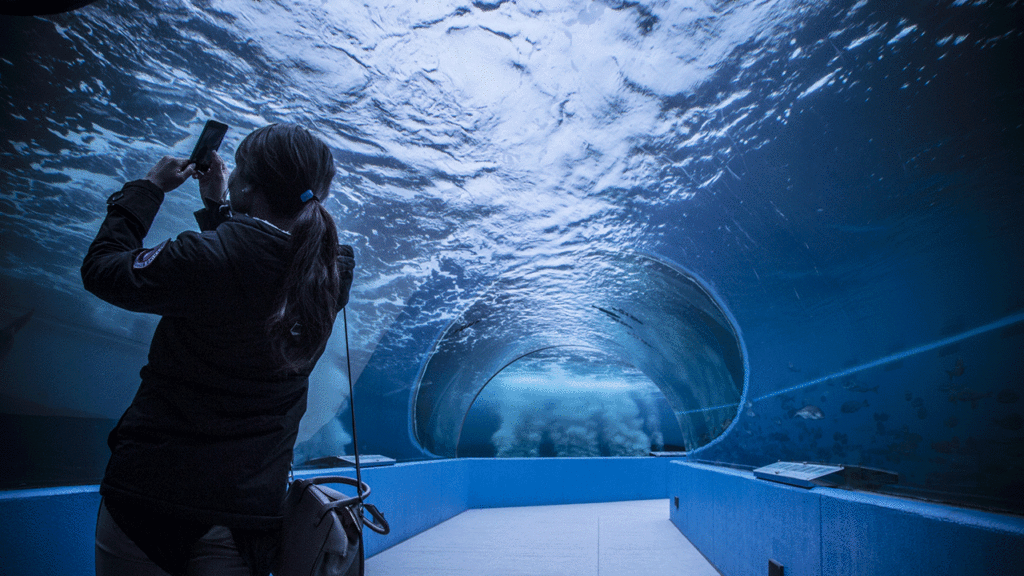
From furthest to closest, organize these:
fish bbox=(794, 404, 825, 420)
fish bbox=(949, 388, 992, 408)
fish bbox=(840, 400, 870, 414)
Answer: fish bbox=(794, 404, 825, 420), fish bbox=(840, 400, 870, 414), fish bbox=(949, 388, 992, 408)

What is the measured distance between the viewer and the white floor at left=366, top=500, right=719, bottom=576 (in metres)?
5.72

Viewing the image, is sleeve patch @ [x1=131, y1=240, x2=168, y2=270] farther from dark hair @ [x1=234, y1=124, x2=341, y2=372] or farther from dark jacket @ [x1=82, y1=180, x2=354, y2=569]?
dark hair @ [x1=234, y1=124, x2=341, y2=372]

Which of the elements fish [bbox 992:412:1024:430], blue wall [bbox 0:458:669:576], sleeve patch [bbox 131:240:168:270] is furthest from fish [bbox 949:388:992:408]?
blue wall [bbox 0:458:669:576]

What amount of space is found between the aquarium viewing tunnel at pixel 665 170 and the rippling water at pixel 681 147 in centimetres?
2

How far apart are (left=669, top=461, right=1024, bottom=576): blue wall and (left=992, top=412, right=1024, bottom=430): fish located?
0.57 metres

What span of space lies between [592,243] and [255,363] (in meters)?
6.51

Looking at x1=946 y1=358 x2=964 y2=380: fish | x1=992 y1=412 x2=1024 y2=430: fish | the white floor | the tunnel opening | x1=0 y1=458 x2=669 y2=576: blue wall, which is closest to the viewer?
x1=0 y1=458 x2=669 y2=576: blue wall

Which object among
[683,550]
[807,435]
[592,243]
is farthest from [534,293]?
[807,435]

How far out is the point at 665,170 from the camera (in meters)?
5.32

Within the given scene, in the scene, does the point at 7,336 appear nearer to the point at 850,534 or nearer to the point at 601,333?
the point at 850,534

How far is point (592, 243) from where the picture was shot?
7402 mm

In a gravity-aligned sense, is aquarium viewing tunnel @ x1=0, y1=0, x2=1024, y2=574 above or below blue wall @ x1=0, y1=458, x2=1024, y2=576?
above

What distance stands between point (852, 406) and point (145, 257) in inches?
195

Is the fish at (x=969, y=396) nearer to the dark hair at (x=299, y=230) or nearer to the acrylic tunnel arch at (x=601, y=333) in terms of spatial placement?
the acrylic tunnel arch at (x=601, y=333)
